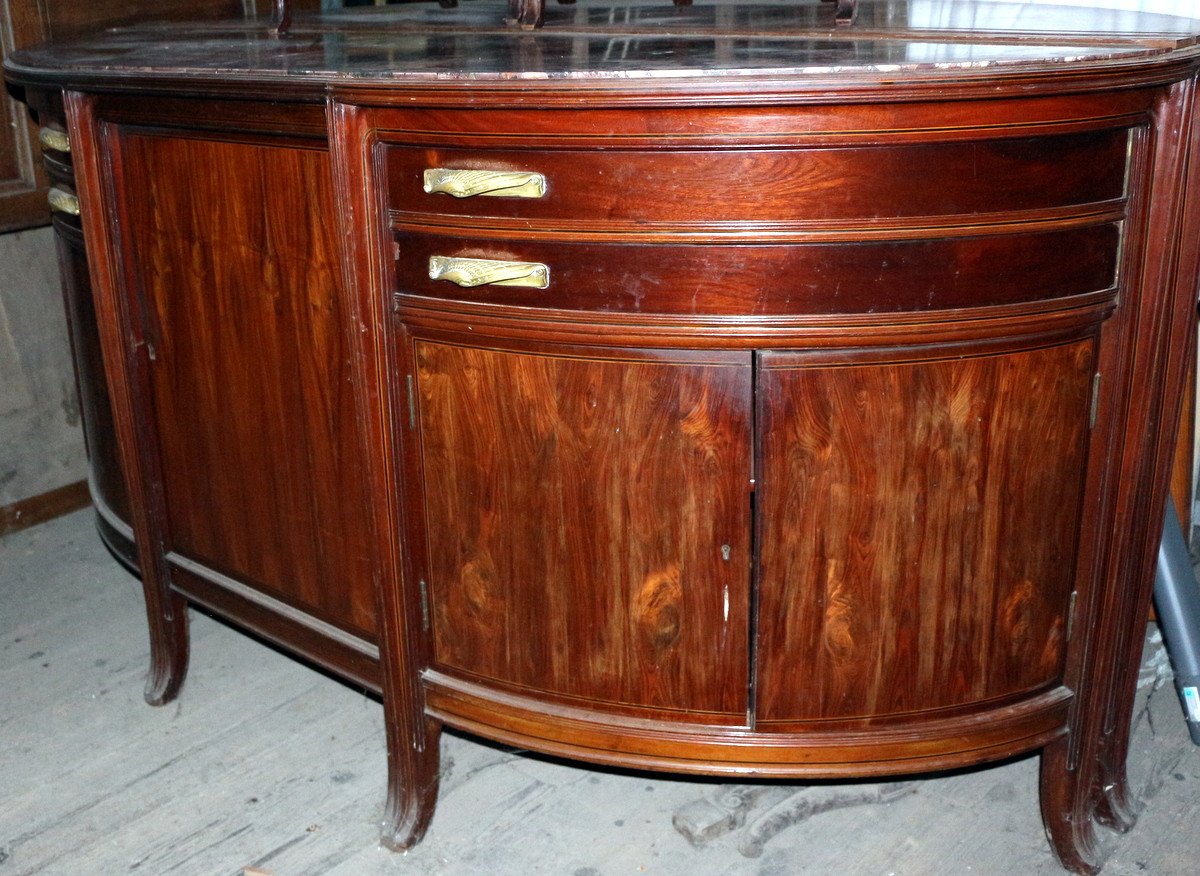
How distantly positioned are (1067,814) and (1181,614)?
0.51 meters

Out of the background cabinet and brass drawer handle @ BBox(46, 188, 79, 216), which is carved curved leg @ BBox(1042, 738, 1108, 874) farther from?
the background cabinet

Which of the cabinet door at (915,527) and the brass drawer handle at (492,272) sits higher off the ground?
the brass drawer handle at (492,272)

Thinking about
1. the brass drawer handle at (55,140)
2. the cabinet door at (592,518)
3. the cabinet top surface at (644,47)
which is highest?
the cabinet top surface at (644,47)

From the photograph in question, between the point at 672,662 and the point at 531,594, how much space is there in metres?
0.21

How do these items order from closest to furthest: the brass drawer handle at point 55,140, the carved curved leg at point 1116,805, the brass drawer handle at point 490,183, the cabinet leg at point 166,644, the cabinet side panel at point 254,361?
1. the brass drawer handle at point 490,183
2. the cabinet side panel at point 254,361
3. the carved curved leg at point 1116,805
4. the brass drawer handle at point 55,140
5. the cabinet leg at point 166,644

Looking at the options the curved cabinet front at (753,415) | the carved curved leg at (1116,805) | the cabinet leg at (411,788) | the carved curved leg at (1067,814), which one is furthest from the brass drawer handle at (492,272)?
the carved curved leg at (1116,805)

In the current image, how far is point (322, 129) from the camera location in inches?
62.3

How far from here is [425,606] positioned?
175cm

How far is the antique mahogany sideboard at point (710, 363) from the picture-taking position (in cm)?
139

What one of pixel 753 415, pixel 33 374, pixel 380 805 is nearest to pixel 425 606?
pixel 380 805

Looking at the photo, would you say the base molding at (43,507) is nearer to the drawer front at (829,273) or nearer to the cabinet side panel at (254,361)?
the cabinet side panel at (254,361)

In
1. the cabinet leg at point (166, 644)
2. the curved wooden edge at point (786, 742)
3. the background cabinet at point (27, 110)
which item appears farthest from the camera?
the background cabinet at point (27, 110)

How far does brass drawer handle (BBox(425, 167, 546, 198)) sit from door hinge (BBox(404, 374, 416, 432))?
27cm

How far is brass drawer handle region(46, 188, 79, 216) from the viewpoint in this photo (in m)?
2.07
